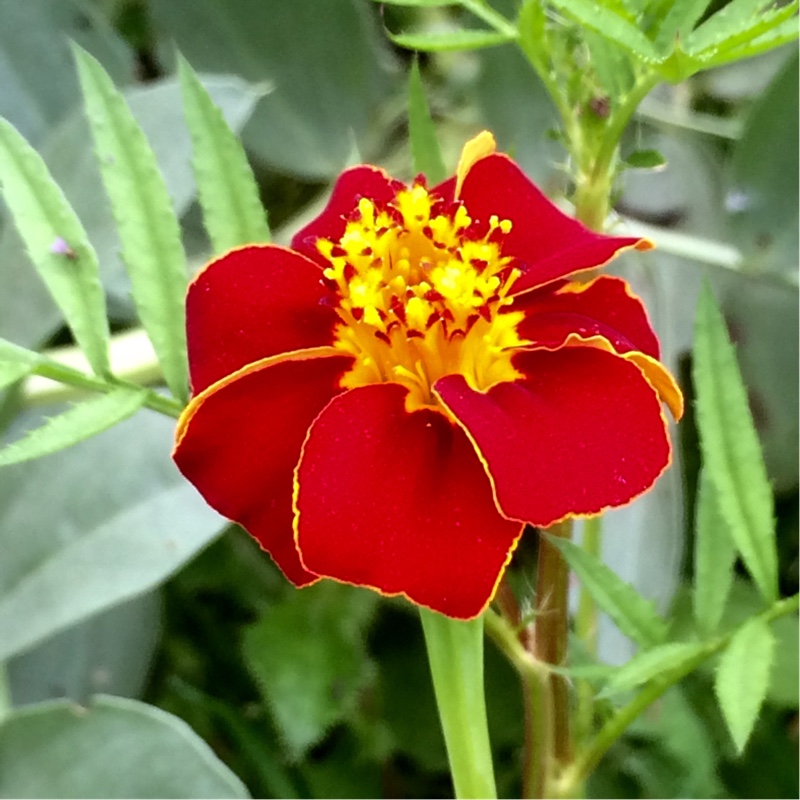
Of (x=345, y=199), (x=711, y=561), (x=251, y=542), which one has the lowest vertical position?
(x=251, y=542)

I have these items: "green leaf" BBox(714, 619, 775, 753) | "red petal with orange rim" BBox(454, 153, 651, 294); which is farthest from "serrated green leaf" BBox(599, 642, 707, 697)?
"red petal with orange rim" BBox(454, 153, 651, 294)

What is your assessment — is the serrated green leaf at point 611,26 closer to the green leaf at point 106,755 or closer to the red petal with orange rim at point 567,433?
the red petal with orange rim at point 567,433

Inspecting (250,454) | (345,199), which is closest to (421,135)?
(345,199)

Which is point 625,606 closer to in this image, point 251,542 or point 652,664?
point 652,664

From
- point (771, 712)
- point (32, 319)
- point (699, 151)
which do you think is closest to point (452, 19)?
point (699, 151)

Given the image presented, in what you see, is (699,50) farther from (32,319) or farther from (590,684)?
(32,319)

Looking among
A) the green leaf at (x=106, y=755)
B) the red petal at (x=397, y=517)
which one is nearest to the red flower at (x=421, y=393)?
the red petal at (x=397, y=517)
